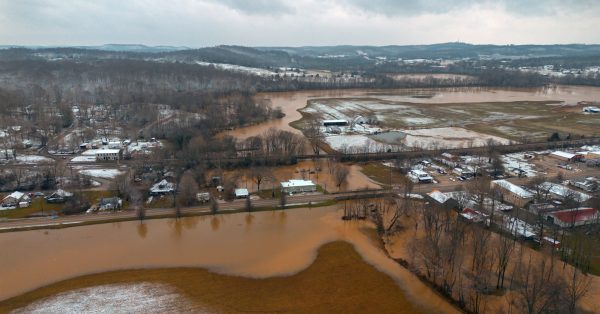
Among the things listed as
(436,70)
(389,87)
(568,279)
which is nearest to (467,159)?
(568,279)

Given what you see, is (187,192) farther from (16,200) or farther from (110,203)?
(16,200)

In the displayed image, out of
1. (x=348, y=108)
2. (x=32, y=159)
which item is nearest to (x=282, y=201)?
(x=32, y=159)

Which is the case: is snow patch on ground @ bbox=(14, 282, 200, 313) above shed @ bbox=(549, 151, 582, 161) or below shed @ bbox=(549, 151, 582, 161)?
below

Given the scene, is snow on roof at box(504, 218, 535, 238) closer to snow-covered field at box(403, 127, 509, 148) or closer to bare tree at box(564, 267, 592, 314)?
bare tree at box(564, 267, 592, 314)

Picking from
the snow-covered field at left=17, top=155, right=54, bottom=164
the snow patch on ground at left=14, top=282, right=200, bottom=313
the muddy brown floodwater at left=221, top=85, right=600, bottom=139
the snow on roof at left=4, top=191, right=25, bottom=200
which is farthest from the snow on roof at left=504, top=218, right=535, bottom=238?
the muddy brown floodwater at left=221, top=85, right=600, bottom=139

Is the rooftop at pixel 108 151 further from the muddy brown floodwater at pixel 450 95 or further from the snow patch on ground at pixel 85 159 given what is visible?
the muddy brown floodwater at pixel 450 95

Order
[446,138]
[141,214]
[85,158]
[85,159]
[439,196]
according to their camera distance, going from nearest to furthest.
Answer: [141,214]
[439,196]
[85,159]
[85,158]
[446,138]

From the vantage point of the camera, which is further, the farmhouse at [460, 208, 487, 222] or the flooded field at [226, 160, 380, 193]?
the flooded field at [226, 160, 380, 193]
